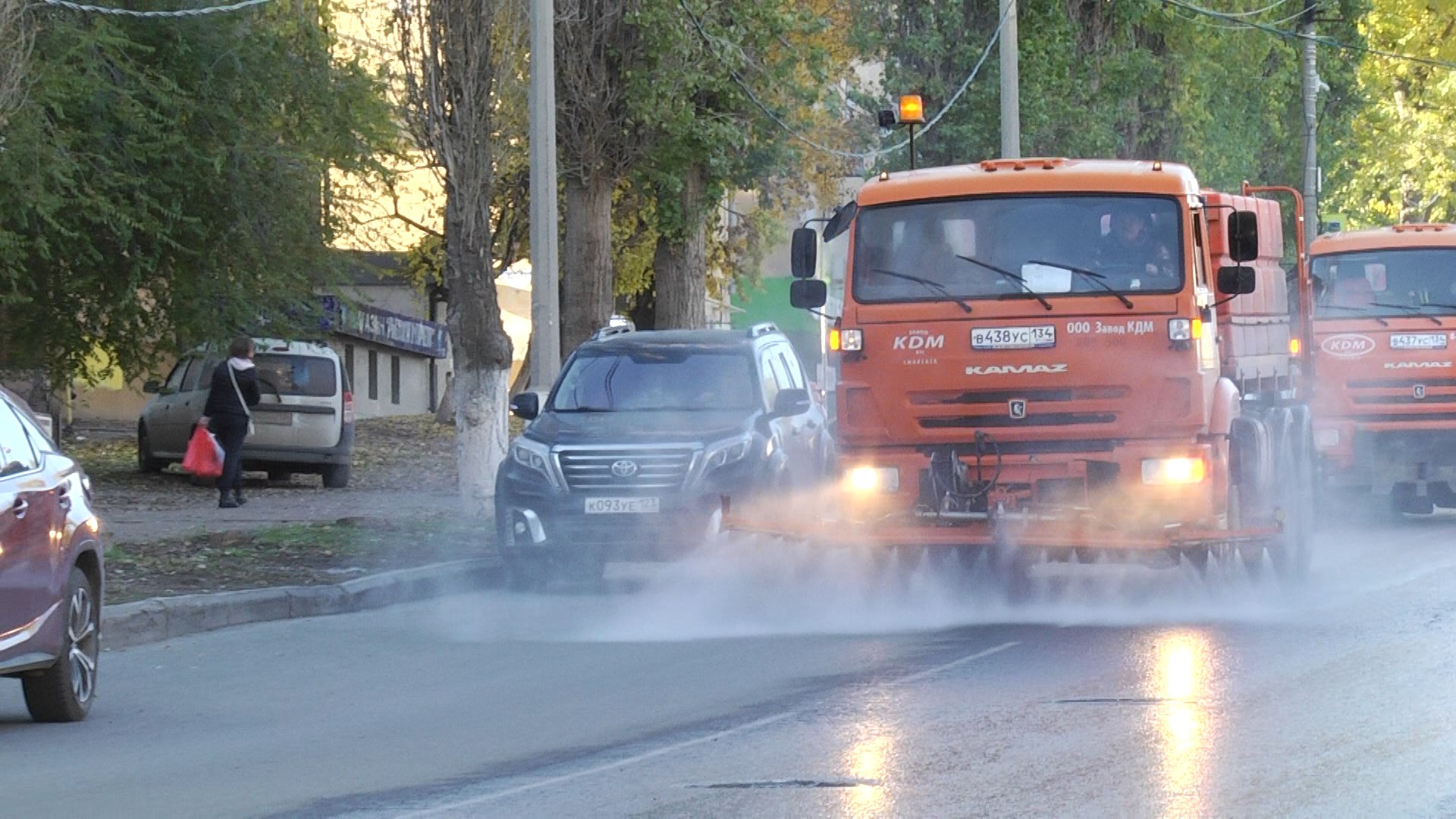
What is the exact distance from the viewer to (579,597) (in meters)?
16.0

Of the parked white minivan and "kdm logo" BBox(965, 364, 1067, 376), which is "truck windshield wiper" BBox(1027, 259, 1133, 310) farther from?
the parked white minivan

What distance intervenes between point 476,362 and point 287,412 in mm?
5279

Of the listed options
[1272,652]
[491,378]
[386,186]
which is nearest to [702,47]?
[386,186]

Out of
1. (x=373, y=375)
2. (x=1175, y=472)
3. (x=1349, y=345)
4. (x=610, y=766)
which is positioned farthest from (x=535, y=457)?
(x=373, y=375)

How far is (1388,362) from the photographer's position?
21859 mm

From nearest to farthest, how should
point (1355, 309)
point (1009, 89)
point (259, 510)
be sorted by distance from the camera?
point (1355, 309) → point (259, 510) → point (1009, 89)

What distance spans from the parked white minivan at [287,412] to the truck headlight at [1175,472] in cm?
1521

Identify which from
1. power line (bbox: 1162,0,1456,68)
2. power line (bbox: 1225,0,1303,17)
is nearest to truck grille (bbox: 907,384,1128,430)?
power line (bbox: 1162,0,1456,68)

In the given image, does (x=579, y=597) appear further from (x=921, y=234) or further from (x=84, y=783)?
(x=84, y=783)

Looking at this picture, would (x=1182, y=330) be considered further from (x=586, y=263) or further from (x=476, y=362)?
(x=586, y=263)

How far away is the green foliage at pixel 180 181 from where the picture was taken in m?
23.2

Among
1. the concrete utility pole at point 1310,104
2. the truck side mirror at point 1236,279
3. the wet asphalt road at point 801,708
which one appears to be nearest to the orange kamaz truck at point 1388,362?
the wet asphalt road at point 801,708

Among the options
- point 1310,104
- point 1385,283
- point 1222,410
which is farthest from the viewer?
point 1310,104

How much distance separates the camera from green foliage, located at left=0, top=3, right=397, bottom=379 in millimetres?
23188
